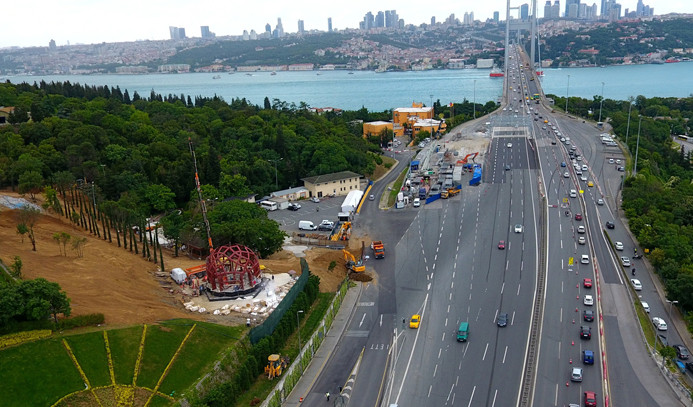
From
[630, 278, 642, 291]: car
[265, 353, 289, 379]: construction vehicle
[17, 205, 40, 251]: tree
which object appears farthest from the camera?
[630, 278, 642, 291]: car

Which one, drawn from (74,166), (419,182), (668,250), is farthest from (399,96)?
(668,250)

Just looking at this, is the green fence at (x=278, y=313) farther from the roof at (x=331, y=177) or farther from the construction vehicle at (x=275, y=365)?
the roof at (x=331, y=177)

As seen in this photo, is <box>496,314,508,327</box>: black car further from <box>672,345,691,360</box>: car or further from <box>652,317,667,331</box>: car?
<box>672,345,691,360</box>: car

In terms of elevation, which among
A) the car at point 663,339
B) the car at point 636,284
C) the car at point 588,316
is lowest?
the car at point 663,339

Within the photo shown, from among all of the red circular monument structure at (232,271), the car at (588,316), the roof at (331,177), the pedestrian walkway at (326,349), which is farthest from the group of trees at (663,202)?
the roof at (331,177)

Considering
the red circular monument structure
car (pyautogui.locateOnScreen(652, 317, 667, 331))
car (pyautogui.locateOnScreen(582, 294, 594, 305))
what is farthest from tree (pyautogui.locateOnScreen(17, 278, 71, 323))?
car (pyautogui.locateOnScreen(652, 317, 667, 331))

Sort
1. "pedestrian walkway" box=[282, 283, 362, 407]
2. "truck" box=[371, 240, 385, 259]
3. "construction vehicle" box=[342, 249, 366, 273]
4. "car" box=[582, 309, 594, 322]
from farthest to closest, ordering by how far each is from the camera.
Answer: "truck" box=[371, 240, 385, 259] → "construction vehicle" box=[342, 249, 366, 273] → "car" box=[582, 309, 594, 322] → "pedestrian walkway" box=[282, 283, 362, 407]

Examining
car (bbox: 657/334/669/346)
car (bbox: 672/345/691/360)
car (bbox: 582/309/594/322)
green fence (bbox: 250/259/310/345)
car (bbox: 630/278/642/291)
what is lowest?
car (bbox: 657/334/669/346)
